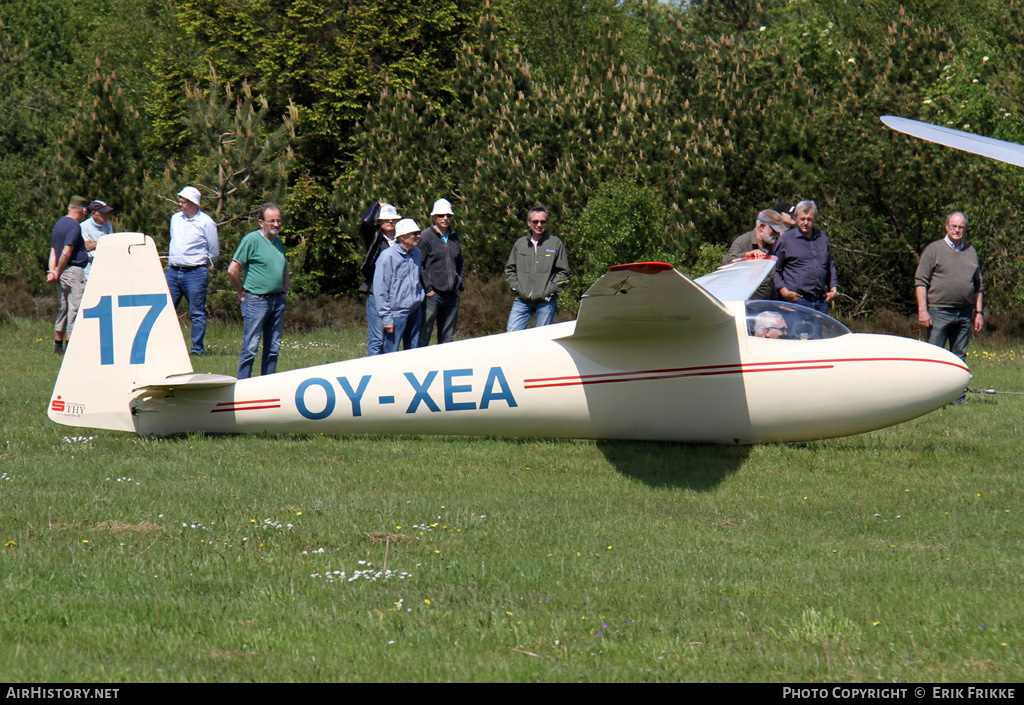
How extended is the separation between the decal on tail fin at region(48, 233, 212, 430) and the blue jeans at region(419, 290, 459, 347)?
3952 millimetres

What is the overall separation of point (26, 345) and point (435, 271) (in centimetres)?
780

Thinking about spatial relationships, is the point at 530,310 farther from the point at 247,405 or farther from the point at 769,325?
the point at 247,405

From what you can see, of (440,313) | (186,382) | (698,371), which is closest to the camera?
(186,382)

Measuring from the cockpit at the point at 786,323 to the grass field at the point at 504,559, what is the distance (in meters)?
1.09

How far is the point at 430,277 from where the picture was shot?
459 inches

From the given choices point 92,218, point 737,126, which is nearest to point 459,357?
point 92,218

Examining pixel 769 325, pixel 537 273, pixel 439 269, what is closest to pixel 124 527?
pixel 769 325

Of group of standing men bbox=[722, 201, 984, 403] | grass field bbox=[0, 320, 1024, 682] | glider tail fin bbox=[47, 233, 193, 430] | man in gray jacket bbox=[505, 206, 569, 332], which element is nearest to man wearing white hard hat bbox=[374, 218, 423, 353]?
man in gray jacket bbox=[505, 206, 569, 332]

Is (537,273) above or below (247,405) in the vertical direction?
above

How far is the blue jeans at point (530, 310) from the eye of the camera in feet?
36.8

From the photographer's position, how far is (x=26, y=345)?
49.6 feet

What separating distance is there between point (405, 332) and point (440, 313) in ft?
3.16

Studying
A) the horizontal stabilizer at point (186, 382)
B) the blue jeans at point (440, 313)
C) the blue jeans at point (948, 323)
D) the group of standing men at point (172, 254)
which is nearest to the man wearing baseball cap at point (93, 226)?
the group of standing men at point (172, 254)
